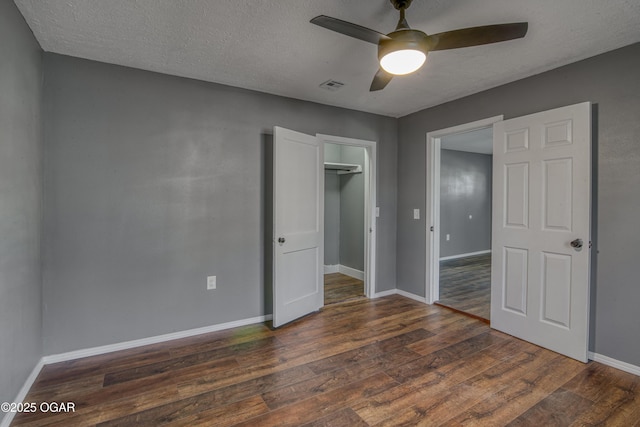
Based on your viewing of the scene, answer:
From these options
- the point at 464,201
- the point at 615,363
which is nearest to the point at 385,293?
the point at 615,363

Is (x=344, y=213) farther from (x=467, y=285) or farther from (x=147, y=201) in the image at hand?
(x=147, y=201)

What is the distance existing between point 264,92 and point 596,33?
2717 millimetres

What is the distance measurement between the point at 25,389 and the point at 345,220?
4.16 metres

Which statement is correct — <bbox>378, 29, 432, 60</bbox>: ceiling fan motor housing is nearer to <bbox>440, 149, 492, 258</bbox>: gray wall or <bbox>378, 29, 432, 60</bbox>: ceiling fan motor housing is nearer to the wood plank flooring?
the wood plank flooring

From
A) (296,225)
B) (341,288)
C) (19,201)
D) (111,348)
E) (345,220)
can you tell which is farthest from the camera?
(345,220)

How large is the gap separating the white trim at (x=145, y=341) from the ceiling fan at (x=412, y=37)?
2.67m

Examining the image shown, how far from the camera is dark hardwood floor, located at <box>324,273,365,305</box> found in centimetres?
407

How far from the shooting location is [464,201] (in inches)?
275

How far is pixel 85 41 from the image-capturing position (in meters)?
2.27

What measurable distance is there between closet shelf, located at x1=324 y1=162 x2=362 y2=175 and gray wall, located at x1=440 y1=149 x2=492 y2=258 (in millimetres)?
2519

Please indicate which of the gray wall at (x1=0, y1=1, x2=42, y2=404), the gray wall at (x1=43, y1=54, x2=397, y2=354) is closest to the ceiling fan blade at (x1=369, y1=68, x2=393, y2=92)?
the gray wall at (x1=43, y1=54, x2=397, y2=354)

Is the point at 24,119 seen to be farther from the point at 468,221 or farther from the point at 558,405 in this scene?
the point at 468,221

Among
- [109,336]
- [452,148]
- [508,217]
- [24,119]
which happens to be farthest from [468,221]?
[24,119]

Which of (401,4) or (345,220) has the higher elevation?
(401,4)
